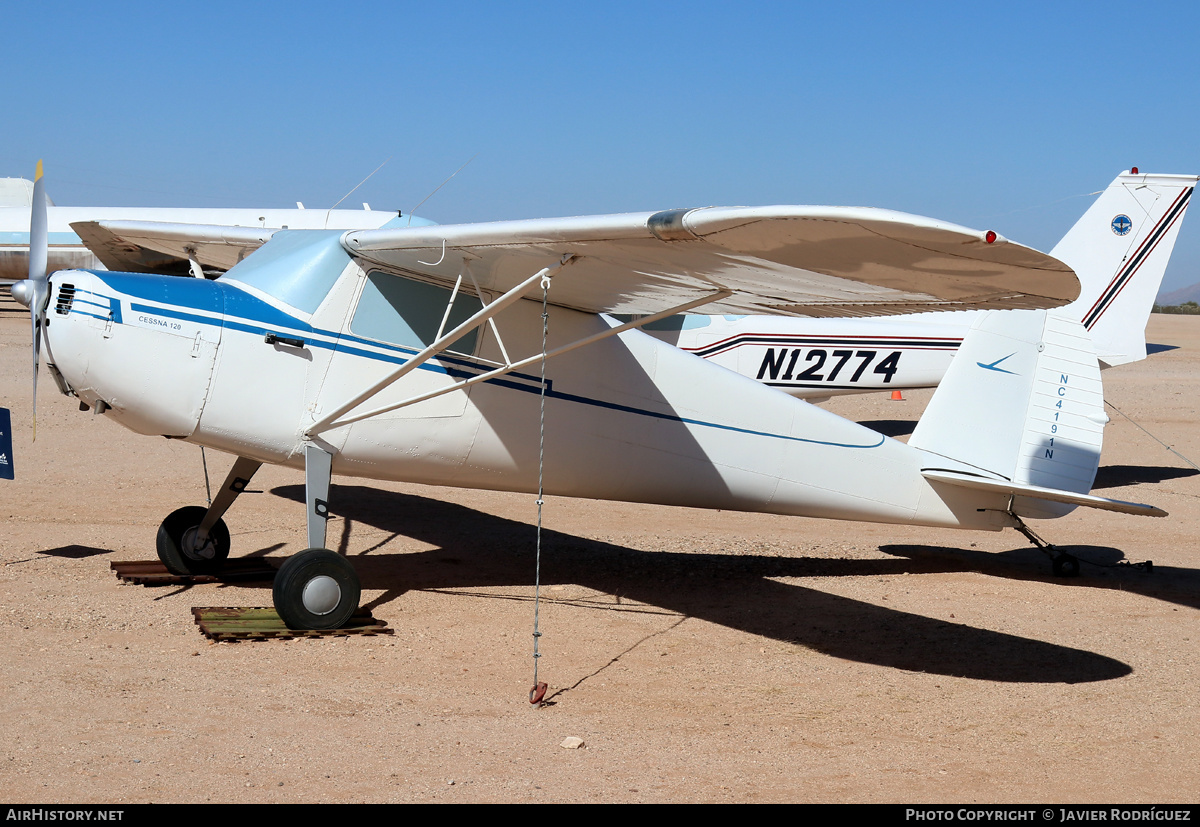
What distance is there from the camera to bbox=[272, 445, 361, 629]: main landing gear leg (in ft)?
21.1

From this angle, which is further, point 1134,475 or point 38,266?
point 1134,475

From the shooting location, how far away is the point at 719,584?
8.68 m

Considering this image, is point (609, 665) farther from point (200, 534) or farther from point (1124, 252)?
point (1124, 252)

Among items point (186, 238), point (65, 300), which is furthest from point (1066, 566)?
point (186, 238)

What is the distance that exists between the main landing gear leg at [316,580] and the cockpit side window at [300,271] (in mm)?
1040

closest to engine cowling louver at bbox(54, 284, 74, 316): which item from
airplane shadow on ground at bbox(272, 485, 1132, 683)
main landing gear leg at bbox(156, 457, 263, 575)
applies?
main landing gear leg at bbox(156, 457, 263, 575)

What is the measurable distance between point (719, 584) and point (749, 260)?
4324mm

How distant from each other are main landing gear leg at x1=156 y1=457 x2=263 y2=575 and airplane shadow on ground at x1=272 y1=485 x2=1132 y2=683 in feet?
3.95

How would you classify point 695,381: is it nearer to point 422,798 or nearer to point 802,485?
point 802,485

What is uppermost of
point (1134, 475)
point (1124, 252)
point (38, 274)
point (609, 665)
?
point (1124, 252)

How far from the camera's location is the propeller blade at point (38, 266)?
20.5ft

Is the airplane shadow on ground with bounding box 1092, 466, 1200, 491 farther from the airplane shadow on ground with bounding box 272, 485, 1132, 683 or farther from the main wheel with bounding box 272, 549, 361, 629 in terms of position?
the main wheel with bounding box 272, 549, 361, 629

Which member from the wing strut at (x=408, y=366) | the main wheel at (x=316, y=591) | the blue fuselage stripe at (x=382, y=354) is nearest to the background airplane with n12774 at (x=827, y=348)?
the blue fuselage stripe at (x=382, y=354)
